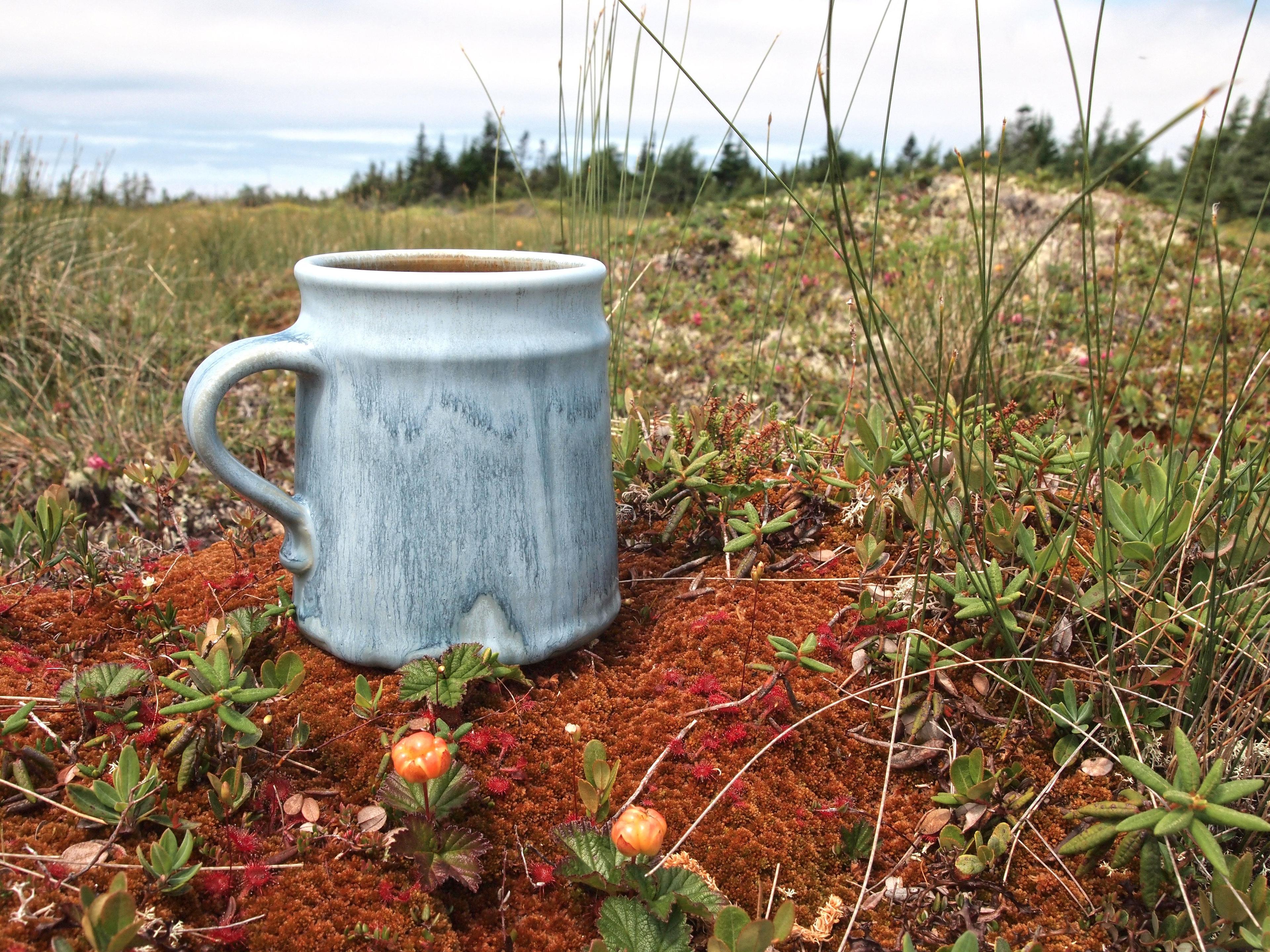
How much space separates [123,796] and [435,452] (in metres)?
0.58

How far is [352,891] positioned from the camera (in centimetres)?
116

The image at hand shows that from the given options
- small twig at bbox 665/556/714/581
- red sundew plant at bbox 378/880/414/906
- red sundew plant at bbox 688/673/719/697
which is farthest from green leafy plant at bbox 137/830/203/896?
small twig at bbox 665/556/714/581

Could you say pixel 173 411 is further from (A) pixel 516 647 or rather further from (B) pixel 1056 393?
(B) pixel 1056 393

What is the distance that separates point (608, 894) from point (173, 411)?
132 inches

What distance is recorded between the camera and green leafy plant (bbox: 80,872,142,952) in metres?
0.95

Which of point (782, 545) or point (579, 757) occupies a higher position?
point (782, 545)

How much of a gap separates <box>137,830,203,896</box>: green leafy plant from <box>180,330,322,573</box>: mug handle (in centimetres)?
52

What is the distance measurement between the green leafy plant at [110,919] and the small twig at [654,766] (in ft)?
1.90

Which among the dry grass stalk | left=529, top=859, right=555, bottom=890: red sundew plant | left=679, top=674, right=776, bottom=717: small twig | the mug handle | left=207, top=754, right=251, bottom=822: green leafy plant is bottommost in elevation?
the dry grass stalk

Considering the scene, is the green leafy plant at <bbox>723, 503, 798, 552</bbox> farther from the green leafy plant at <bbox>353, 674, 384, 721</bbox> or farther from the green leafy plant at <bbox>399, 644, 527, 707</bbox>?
the green leafy plant at <bbox>353, 674, 384, 721</bbox>

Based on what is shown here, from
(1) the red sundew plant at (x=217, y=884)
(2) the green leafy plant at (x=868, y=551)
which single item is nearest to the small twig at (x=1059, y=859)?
(2) the green leafy plant at (x=868, y=551)

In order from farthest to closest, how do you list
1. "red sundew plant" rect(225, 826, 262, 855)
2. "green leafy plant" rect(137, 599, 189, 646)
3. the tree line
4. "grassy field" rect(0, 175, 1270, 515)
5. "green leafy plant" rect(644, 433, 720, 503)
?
the tree line < "grassy field" rect(0, 175, 1270, 515) < "green leafy plant" rect(644, 433, 720, 503) < "green leafy plant" rect(137, 599, 189, 646) < "red sundew plant" rect(225, 826, 262, 855)

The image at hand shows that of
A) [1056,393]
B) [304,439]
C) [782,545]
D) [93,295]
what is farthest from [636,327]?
[304,439]

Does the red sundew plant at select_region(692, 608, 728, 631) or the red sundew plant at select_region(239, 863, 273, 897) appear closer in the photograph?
the red sundew plant at select_region(239, 863, 273, 897)
